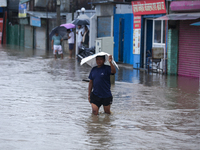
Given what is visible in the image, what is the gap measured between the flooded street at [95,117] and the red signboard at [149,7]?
3.82m

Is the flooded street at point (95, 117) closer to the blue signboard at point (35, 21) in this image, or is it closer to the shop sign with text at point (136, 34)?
the shop sign with text at point (136, 34)

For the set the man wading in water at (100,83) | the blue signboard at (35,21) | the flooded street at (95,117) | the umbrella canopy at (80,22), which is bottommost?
the flooded street at (95,117)

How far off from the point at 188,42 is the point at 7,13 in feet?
98.8

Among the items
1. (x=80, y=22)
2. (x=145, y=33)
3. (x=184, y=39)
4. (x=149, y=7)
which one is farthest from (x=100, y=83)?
(x=80, y=22)

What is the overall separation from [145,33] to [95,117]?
10918 millimetres

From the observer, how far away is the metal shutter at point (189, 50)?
15.3m

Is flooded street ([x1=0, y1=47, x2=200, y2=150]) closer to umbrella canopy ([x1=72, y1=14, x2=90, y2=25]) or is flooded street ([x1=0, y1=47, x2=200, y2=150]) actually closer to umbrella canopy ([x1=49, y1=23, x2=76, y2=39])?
umbrella canopy ([x1=49, y1=23, x2=76, y2=39])

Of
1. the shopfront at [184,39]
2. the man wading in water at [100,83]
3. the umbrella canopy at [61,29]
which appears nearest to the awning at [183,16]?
the shopfront at [184,39]

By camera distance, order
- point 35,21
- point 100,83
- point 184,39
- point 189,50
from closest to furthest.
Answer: point 100,83
point 189,50
point 184,39
point 35,21

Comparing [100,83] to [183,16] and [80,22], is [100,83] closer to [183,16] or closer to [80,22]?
[183,16]

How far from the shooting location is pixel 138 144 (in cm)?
613

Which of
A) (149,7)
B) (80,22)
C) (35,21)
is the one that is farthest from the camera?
(35,21)

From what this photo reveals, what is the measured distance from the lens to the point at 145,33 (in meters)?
18.3

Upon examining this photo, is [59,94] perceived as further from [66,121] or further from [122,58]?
[122,58]
